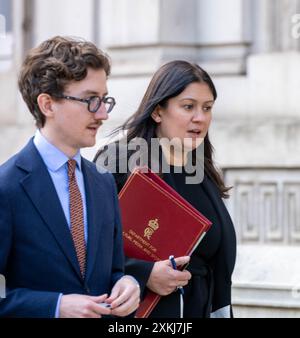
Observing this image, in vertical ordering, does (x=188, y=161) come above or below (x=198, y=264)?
above

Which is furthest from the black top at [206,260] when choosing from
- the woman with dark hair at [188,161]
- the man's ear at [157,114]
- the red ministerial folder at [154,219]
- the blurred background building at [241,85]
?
the blurred background building at [241,85]

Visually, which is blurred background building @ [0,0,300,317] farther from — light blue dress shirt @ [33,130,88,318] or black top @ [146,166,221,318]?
light blue dress shirt @ [33,130,88,318]

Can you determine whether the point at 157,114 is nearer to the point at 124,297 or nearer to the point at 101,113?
the point at 101,113

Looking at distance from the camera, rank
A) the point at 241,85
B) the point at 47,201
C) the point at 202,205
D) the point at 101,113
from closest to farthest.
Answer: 1. the point at 47,201
2. the point at 101,113
3. the point at 202,205
4. the point at 241,85

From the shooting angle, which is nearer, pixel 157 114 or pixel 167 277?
pixel 167 277

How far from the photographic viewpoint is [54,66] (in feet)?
11.7

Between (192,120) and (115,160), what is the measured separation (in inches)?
13.3

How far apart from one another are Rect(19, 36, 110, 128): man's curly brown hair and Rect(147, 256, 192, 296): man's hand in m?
0.86

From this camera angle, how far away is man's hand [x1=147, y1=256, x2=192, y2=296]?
4.22 metres

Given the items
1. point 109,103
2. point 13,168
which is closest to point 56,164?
point 13,168

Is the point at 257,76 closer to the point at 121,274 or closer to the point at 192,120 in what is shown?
the point at 192,120

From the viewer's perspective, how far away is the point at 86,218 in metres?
3.62

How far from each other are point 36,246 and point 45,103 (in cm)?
46
